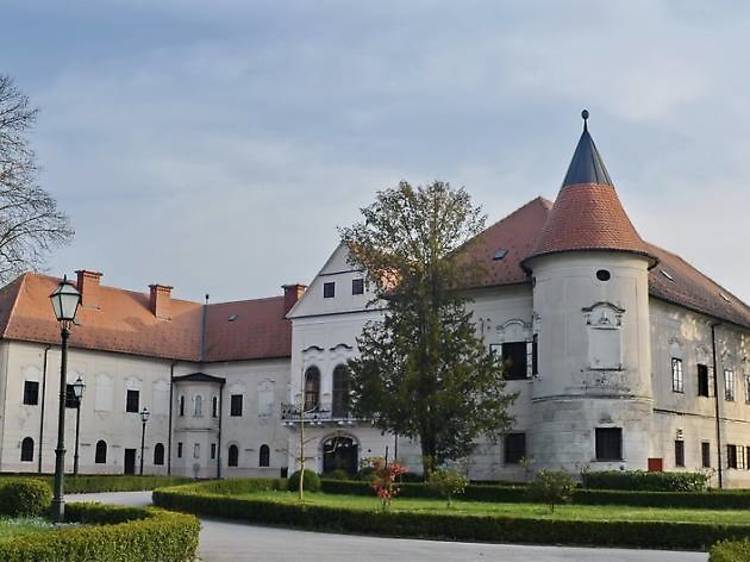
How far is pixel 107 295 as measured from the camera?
194 ft

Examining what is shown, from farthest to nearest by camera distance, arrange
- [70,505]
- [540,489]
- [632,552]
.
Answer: [540,489]
[70,505]
[632,552]

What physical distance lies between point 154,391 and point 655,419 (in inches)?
1262

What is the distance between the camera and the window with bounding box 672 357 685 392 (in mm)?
40566

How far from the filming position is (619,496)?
29.3m

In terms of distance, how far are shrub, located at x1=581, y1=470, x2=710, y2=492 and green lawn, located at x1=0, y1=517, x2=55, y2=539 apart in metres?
19.2

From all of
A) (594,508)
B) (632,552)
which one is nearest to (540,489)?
(594,508)

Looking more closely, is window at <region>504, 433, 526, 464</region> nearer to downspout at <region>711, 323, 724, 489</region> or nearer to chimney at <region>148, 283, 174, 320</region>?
Answer: downspout at <region>711, 323, 724, 489</region>

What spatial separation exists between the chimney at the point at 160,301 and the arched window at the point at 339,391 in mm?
15095

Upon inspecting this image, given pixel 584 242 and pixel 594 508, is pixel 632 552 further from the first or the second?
pixel 584 242

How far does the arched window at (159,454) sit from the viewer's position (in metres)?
58.4

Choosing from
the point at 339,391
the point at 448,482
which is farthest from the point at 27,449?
the point at 448,482

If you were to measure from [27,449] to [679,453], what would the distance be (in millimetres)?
33065

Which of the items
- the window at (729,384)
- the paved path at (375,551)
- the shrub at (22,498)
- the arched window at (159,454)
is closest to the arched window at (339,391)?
the arched window at (159,454)

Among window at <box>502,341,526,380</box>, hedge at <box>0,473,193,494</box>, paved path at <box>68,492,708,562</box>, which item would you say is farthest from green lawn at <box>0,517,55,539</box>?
window at <box>502,341,526,380</box>
